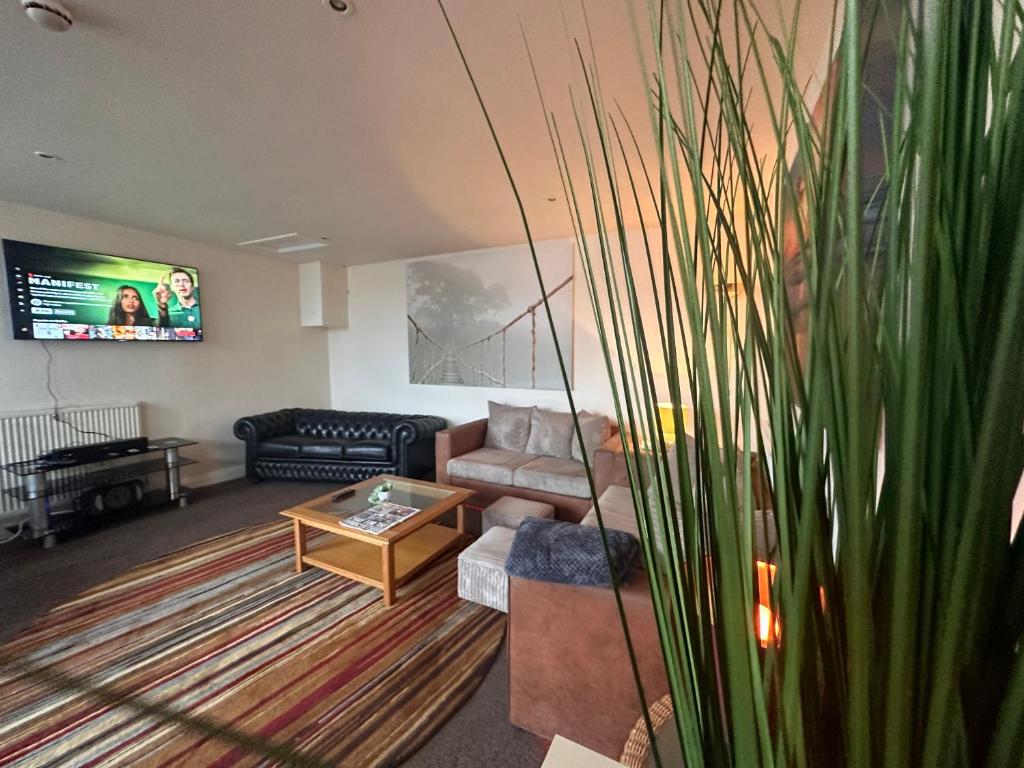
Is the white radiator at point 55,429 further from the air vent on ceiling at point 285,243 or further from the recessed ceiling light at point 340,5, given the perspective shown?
the recessed ceiling light at point 340,5

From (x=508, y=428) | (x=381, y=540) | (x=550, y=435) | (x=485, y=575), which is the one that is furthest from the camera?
(x=508, y=428)

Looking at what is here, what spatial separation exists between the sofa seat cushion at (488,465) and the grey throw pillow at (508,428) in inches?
5.6

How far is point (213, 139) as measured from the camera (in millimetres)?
1938

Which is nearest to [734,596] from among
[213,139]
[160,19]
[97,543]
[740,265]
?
[740,265]

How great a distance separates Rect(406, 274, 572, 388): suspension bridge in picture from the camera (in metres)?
3.86

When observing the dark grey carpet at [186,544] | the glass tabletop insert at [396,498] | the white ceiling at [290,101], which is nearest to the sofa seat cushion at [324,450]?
the dark grey carpet at [186,544]

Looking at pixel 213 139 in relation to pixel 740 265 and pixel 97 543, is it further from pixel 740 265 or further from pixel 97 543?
pixel 97 543

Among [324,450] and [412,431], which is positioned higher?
[412,431]

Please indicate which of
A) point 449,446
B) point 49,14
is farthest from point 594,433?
point 49,14

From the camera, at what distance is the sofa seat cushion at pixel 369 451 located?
12.4 ft

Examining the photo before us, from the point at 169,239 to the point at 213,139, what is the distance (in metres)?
2.35

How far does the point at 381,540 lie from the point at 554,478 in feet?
4.51

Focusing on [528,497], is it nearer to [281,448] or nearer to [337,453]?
[337,453]

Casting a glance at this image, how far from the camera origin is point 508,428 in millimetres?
3668
